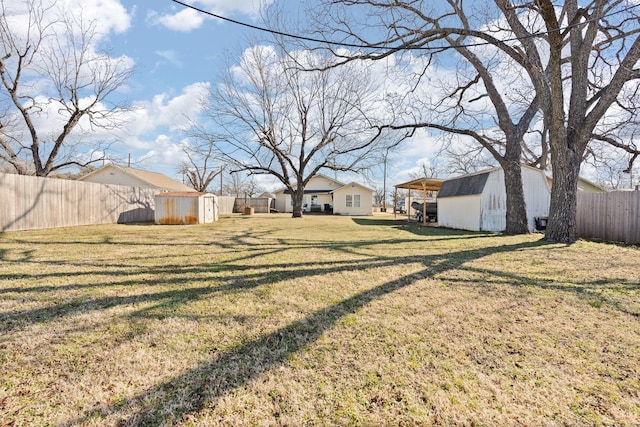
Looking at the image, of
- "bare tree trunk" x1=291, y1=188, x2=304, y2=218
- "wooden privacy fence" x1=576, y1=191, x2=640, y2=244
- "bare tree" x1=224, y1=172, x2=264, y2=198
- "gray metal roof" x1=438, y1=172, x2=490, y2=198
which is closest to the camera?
"wooden privacy fence" x1=576, y1=191, x2=640, y2=244

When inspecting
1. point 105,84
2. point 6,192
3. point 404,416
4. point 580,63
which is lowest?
point 404,416

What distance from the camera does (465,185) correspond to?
1224cm

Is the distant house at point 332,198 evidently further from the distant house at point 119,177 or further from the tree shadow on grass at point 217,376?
the tree shadow on grass at point 217,376

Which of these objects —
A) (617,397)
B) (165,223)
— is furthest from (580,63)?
(165,223)

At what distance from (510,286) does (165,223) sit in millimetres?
14153

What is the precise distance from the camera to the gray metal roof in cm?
1112

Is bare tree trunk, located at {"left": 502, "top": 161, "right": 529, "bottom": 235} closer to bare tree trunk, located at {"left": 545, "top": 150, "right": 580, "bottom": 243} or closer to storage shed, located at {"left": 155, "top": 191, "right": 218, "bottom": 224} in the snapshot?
bare tree trunk, located at {"left": 545, "top": 150, "right": 580, "bottom": 243}

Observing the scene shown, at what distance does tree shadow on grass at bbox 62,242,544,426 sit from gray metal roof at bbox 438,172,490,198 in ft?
33.1

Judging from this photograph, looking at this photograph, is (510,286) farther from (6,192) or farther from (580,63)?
(6,192)

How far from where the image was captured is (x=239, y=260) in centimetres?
538

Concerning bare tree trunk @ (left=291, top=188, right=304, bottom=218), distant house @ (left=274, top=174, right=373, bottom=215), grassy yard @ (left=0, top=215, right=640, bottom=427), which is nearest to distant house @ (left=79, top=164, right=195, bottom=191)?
bare tree trunk @ (left=291, top=188, right=304, bottom=218)

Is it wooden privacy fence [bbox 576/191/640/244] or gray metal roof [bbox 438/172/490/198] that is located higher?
gray metal roof [bbox 438/172/490/198]

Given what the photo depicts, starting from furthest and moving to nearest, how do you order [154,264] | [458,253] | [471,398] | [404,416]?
[458,253]
[154,264]
[471,398]
[404,416]

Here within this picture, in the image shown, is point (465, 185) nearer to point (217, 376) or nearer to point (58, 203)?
point (217, 376)
